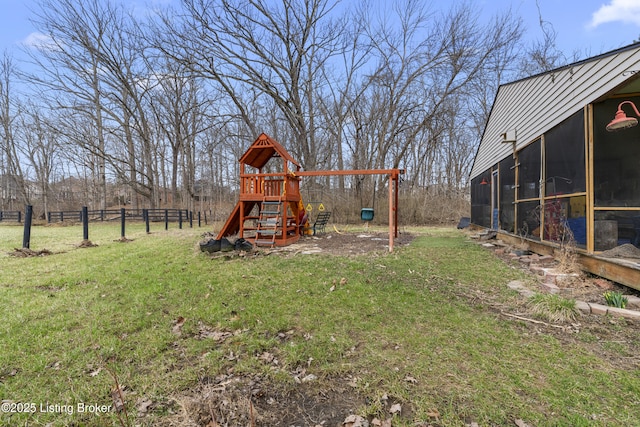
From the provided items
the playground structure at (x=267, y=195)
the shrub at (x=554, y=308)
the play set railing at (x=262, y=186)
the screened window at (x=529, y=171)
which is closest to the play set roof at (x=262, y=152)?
the playground structure at (x=267, y=195)

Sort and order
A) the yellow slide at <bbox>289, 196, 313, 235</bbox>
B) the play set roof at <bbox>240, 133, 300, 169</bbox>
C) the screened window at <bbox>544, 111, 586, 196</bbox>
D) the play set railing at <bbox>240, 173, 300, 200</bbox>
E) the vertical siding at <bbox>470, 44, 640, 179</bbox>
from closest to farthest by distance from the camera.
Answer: the vertical siding at <bbox>470, 44, 640, 179</bbox>, the screened window at <bbox>544, 111, 586, 196</bbox>, the play set railing at <bbox>240, 173, 300, 200</bbox>, the play set roof at <bbox>240, 133, 300, 169</bbox>, the yellow slide at <bbox>289, 196, 313, 235</bbox>

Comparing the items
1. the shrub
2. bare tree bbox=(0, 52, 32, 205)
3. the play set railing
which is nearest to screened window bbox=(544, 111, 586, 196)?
the shrub

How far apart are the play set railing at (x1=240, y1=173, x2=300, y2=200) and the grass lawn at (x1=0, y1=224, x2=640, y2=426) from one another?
4148 millimetres

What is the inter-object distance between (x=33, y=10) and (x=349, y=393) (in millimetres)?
23247

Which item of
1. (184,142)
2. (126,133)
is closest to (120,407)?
(184,142)

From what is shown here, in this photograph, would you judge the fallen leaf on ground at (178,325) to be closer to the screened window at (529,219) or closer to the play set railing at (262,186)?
the play set railing at (262,186)

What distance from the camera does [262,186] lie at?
8.31 m

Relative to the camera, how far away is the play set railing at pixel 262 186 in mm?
8219

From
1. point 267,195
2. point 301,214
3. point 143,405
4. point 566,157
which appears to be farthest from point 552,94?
point 143,405

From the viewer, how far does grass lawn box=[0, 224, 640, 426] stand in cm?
173

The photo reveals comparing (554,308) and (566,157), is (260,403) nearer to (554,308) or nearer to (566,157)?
(554,308)

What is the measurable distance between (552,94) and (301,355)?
687 centimetres

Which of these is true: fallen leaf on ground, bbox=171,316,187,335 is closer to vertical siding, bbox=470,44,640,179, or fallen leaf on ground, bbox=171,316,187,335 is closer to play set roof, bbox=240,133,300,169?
play set roof, bbox=240,133,300,169

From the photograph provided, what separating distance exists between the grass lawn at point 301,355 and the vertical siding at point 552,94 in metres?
3.18
